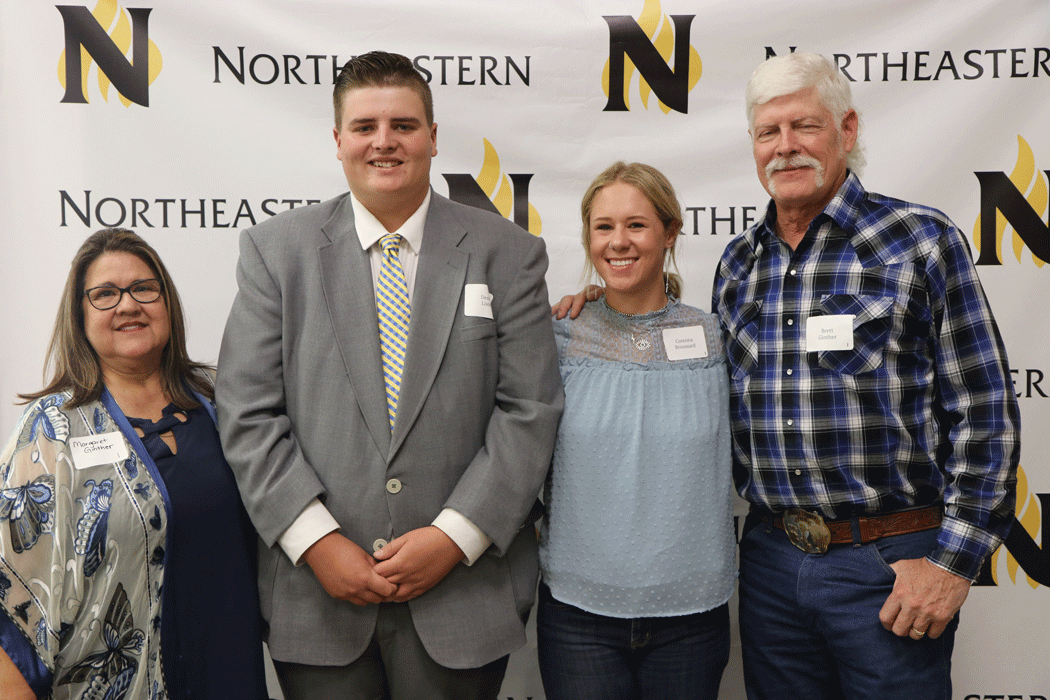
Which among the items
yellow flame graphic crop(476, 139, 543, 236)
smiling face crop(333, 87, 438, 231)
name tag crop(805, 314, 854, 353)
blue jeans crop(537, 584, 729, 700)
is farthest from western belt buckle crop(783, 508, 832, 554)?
yellow flame graphic crop(476, 139, 543, 236)

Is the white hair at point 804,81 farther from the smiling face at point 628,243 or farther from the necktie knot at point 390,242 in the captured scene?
the necktie knot at point 390,242

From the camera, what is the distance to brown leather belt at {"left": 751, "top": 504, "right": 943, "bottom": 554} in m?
1.64

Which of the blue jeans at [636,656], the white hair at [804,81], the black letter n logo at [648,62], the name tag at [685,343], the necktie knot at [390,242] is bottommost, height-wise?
the blue jeans at [636,656]

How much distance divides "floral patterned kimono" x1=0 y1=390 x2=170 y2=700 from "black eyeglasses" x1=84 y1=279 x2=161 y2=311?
8.7 inches

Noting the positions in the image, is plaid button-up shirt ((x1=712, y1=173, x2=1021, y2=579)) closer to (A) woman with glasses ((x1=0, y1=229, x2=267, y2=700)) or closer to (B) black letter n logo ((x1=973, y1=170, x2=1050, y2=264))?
(B) black letter n logo ((x1=973, y1=170, x2=1050, y2=264))

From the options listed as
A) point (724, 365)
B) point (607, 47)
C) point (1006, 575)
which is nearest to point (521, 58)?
point (607, 47)

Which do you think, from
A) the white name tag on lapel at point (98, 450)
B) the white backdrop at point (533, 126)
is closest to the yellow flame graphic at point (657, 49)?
the white backdrop at point (533, 126)

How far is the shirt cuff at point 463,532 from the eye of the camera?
5.16ft

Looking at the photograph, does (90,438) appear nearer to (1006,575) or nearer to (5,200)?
(5,200)

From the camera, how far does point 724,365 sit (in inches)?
73.0

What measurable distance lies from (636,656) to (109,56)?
2361 millimetres

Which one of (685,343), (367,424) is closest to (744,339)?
(685,343)

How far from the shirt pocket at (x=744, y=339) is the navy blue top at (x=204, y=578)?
1.20 m

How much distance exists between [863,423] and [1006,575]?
4.35ft
